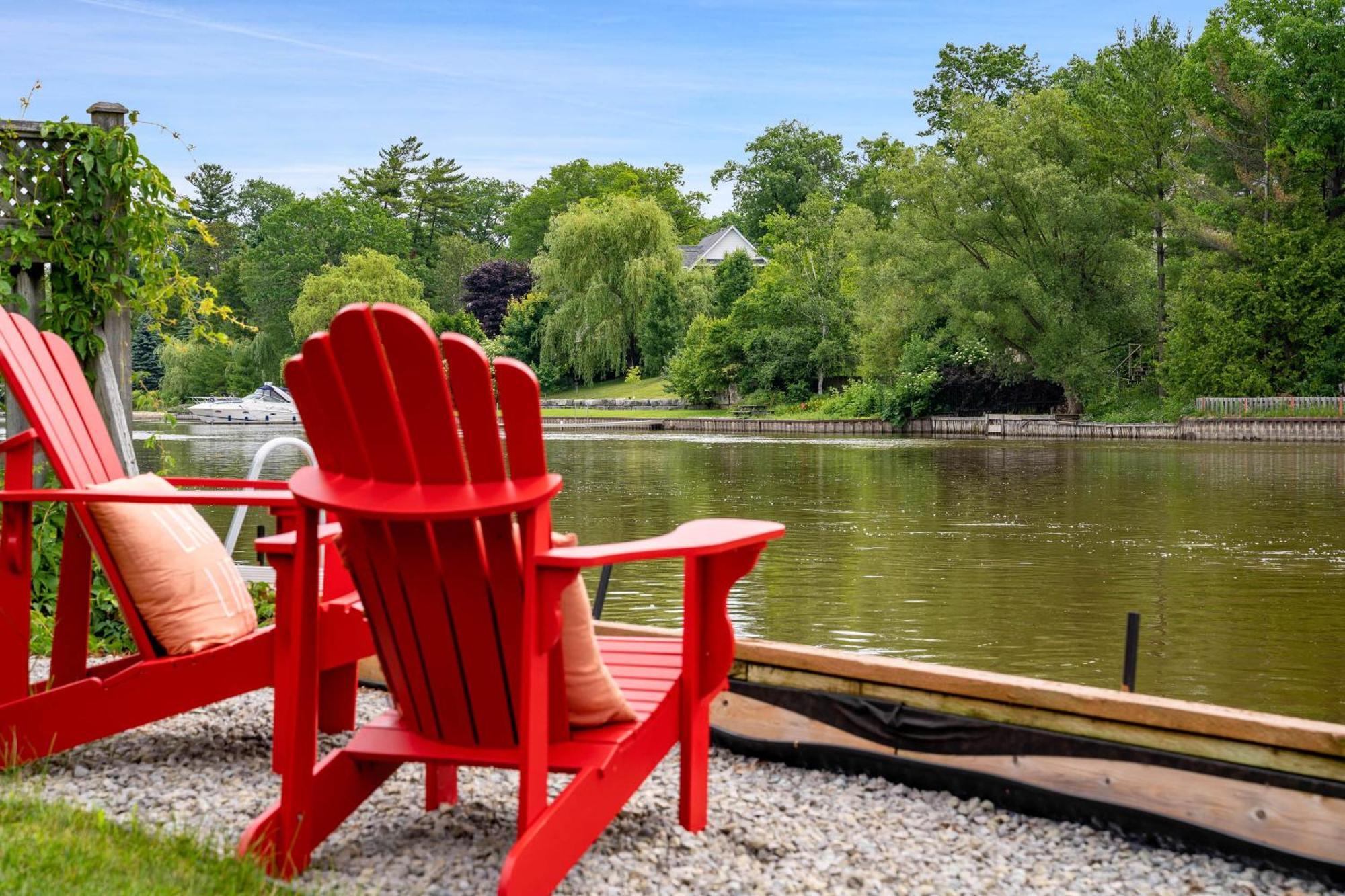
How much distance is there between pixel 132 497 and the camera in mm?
3273

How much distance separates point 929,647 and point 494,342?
51927mm

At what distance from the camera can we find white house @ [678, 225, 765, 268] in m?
75.8

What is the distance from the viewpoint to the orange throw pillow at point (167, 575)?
3.47m

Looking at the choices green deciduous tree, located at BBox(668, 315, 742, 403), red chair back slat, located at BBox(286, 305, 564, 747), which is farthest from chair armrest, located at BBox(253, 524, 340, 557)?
green deciduous tree, located at BBox(668, 315, 742, 403)

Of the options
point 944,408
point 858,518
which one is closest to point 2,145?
point 858,518

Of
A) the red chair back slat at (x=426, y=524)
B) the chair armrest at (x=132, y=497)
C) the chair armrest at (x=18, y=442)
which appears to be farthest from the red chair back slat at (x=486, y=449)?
the chair armrest at (x=18, y=442)

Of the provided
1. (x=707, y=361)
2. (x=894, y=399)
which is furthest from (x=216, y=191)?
(x=894, y=399)

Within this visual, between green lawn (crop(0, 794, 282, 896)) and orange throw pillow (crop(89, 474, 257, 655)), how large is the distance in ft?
1.93

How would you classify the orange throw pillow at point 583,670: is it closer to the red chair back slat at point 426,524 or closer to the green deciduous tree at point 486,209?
the red chair back slat at point 426,524

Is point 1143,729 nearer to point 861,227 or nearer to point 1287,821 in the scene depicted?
point 1287,821

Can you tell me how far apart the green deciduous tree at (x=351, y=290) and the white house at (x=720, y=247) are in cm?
2235

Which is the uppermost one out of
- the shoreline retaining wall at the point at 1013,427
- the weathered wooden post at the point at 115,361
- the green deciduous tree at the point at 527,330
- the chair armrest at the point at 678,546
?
the green deciduous tree at the point at 527,330

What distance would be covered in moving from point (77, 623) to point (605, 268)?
46459 millimetres

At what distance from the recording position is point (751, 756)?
3896 mm
